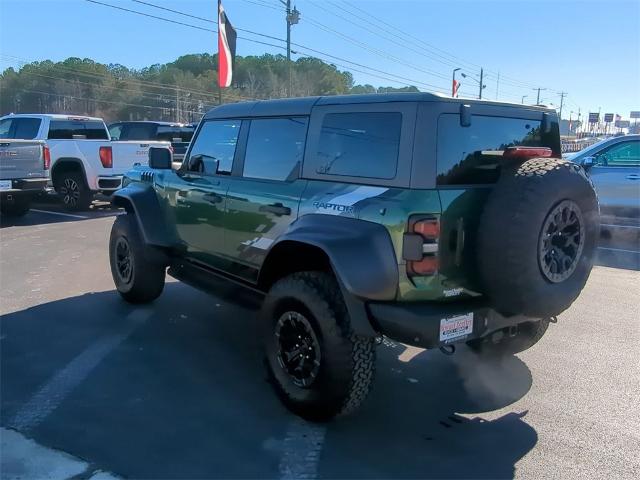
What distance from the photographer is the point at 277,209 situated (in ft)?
12.3

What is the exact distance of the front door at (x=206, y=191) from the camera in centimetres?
448

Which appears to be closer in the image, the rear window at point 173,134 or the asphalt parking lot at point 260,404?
the asphalt parking lot at point 260,404

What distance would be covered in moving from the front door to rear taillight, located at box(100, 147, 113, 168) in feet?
24.7

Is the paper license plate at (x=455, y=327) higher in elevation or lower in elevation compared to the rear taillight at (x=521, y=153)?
lower

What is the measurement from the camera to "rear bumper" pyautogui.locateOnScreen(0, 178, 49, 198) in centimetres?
1005

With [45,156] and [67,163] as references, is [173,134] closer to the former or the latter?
[67,163]

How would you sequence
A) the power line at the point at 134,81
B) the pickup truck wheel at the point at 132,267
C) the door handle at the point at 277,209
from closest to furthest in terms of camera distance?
the door handle at the point at 277,209 → the pickup truck wheel at the point at 132,267 → the power line at the point at 134,81

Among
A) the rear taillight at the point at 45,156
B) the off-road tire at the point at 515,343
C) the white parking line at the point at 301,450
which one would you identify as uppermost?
→ the rear taillight at the point at 45,156

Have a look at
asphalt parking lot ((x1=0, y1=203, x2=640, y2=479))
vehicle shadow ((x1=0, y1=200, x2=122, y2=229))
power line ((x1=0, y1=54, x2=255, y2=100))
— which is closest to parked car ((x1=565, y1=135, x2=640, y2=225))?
asphalt parking lot ((x1=0, y1=203, x2=640, y2=479))

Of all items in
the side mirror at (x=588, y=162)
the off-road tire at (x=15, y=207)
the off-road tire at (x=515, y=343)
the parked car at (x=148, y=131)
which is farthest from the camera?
the parked car at (x=148, y=131)

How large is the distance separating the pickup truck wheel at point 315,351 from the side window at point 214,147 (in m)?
1.47

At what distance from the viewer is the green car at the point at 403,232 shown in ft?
9.78

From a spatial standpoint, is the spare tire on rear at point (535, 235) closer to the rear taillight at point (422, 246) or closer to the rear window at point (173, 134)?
the rear taillight at point (422, 246)

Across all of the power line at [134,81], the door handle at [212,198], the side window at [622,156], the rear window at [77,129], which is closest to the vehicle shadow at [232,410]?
the door handle at [212,198]
